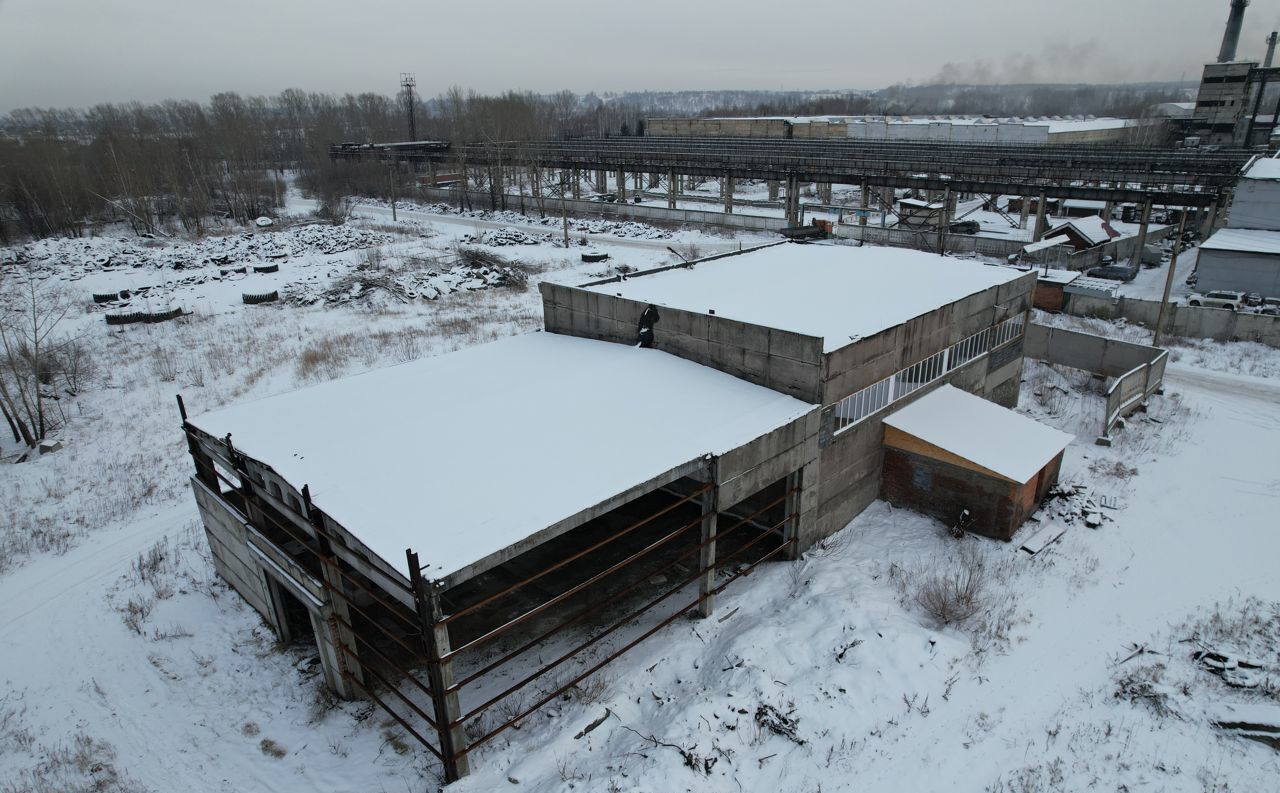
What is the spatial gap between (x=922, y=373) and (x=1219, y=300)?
2771 cm

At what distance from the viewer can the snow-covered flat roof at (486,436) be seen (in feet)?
39.2

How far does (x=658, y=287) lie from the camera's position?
22.7 m

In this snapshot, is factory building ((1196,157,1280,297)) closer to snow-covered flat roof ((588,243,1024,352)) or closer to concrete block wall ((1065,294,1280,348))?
concrete block wall ((1065,294,1280,348))

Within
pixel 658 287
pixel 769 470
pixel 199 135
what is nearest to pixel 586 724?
pixel 769 470

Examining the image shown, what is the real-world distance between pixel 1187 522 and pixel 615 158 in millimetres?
69747

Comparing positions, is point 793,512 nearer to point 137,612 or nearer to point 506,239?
point 137,612

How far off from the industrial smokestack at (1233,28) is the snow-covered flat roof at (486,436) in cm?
13211

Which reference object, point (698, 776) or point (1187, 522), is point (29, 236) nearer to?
point (698, 776)

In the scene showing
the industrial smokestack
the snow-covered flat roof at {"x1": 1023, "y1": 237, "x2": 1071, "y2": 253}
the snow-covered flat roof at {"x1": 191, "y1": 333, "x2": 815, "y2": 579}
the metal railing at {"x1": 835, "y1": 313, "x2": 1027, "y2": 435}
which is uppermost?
the industrial smokestack

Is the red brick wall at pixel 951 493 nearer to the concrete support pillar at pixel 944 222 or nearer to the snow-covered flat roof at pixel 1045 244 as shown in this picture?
the snow-covered flat roof at pixel 1045 244

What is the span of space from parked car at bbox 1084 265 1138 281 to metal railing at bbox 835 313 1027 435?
2341 centimetres

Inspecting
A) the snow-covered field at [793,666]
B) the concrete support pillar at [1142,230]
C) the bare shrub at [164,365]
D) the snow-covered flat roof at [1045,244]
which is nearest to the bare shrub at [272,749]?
the snow-covered field at [793,666]

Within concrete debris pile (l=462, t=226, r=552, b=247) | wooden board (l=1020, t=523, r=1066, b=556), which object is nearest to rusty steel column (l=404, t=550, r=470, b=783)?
wooden board (l=1020, t=523, r=1066, b=556)

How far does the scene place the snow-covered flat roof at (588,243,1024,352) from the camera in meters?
19.2
